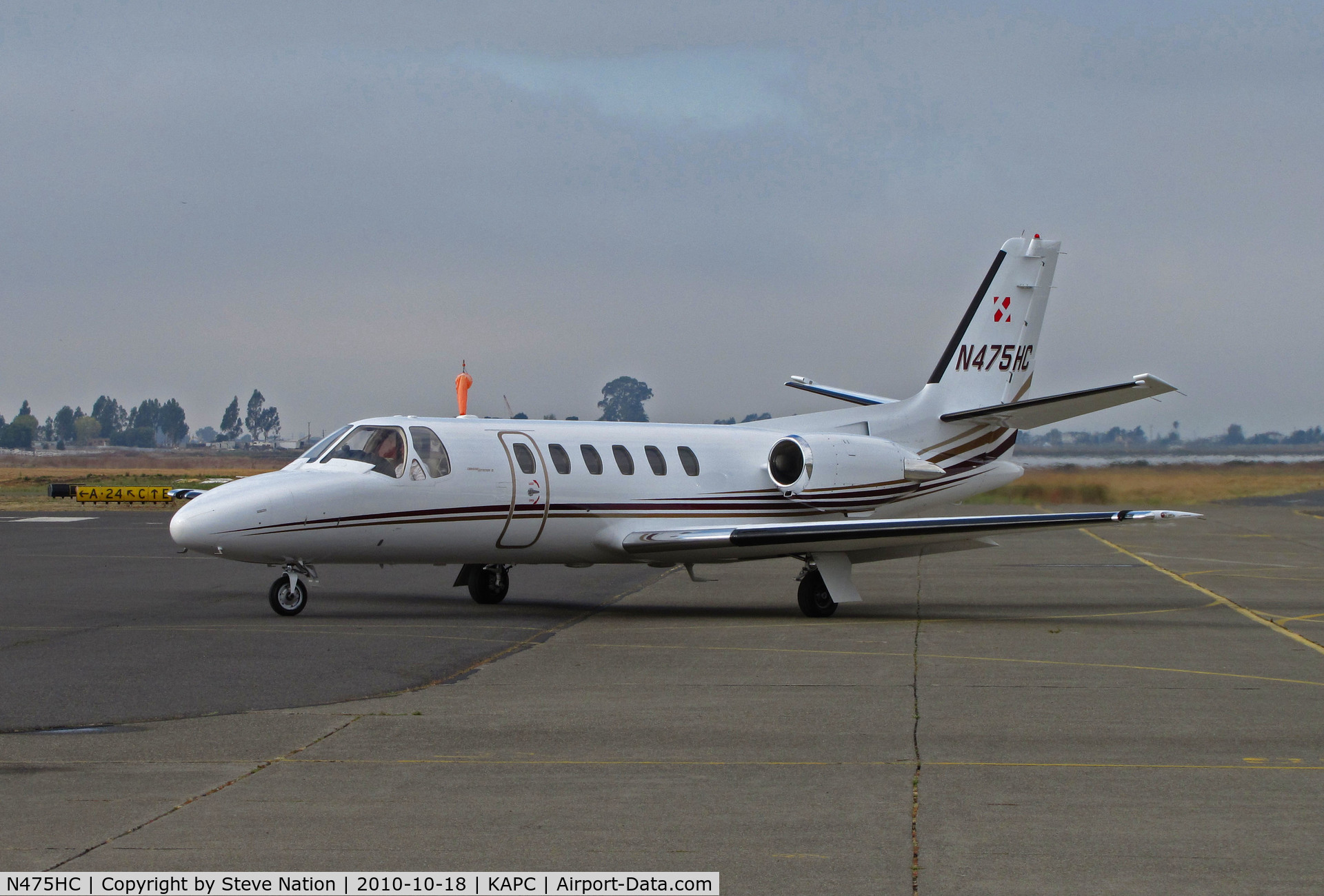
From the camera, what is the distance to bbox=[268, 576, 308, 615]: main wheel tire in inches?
651

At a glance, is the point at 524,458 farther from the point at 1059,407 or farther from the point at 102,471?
the point at 102,471

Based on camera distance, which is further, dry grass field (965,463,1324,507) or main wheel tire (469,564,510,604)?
dry grass field (965,463,1324,507)

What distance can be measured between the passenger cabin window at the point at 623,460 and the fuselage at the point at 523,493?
21 mm

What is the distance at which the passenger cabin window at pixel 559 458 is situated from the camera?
1816 cm

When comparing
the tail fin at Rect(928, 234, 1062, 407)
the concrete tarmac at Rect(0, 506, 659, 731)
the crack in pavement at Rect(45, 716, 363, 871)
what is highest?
the tail fin at Rect(928, 234, 1062, 407)

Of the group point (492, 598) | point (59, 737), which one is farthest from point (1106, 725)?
point (492, 598)

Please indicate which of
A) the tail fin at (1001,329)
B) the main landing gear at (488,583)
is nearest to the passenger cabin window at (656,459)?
the main landing gear at (488,583)

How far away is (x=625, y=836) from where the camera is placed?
6.45 meters

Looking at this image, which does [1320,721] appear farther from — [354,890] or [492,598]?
[492,598]

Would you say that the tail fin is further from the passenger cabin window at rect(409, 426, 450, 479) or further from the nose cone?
the nose cone

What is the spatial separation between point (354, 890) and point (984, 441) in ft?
58.2

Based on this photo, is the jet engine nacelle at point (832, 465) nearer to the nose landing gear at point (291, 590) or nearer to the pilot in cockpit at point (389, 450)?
the pilot in cockpit at point (389, 450)

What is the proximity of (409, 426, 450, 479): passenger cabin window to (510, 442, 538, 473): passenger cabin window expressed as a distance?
3.25ft

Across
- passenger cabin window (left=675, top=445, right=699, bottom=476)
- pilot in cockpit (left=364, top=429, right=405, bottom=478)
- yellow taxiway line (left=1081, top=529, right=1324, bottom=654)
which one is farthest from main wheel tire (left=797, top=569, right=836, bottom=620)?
pilot in cockpit (left=364, top=429, right=405, bottom=478)
